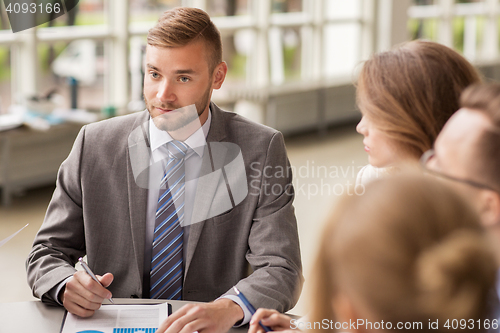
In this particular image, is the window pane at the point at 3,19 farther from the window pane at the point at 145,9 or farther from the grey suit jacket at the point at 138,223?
the grey suit jacket at the point at 138,223

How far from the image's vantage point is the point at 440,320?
0.60 metres

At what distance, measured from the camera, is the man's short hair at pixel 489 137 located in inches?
39.0

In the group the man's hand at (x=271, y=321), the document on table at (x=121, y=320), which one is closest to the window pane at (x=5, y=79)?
the document on table at (x=121, y=320)

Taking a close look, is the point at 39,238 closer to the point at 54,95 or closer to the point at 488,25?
the point at 54,95

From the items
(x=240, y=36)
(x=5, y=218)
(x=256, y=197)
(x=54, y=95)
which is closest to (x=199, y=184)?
(x=256, y=197)

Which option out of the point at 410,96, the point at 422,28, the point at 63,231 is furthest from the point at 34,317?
the point at 422,28

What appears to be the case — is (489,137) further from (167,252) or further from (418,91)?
(167,252)

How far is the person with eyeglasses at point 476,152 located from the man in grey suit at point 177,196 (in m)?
0.64

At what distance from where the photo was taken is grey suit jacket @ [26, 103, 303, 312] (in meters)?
1.60

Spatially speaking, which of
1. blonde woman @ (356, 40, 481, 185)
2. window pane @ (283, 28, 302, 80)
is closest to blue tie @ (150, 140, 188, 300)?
blonde woman @ (356, 40, 481, 185)

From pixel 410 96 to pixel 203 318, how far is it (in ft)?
2.37

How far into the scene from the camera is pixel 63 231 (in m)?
1.63

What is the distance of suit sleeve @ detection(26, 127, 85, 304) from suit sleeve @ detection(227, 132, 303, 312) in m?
0.50

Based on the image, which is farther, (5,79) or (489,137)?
(5,79)
